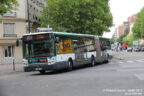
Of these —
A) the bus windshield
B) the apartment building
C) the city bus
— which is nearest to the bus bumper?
the city bus

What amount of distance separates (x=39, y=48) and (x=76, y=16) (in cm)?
2124

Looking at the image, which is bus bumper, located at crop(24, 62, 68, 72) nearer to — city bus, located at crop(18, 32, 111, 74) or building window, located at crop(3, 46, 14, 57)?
city bus, located at crop(18, 32, 111, 74)

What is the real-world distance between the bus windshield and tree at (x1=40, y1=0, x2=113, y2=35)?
798 inches

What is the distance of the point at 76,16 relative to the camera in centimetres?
3691

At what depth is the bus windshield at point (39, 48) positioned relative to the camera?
633 inches

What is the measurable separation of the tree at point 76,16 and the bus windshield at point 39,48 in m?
20.3

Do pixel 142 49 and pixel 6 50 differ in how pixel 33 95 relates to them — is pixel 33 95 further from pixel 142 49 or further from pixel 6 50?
pixel 142 49

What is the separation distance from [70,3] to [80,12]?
196 cm

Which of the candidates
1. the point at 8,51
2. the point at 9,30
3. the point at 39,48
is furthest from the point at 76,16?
the point at 39,48

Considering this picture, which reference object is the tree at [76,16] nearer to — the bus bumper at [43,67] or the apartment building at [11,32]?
the apartment building at [11,32]

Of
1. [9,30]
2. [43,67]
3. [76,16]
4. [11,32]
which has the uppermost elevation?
[76,16]

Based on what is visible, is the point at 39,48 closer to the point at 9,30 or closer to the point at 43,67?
the point at 43,67

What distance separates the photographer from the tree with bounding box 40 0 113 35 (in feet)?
121

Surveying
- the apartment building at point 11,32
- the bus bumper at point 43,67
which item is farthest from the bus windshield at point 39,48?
the apartment building at point 11,32
